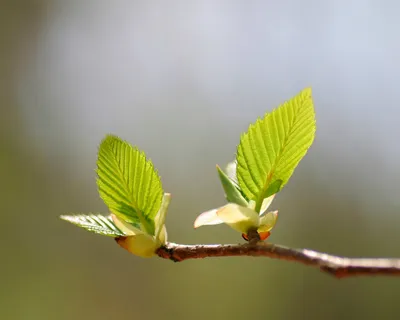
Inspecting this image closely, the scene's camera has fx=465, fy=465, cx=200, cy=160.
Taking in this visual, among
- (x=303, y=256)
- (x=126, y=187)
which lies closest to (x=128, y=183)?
(x=126, y=187)

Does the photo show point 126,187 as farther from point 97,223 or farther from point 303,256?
point 303,256

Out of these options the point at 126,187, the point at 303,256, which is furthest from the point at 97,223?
the point at 303,256

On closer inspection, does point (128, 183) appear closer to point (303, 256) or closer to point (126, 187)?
point (126, 187)

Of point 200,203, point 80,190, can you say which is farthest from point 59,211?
point 200,203

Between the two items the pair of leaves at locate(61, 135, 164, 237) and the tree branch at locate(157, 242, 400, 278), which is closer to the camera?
the tree branch at locate(157, 242, 400, 278)
